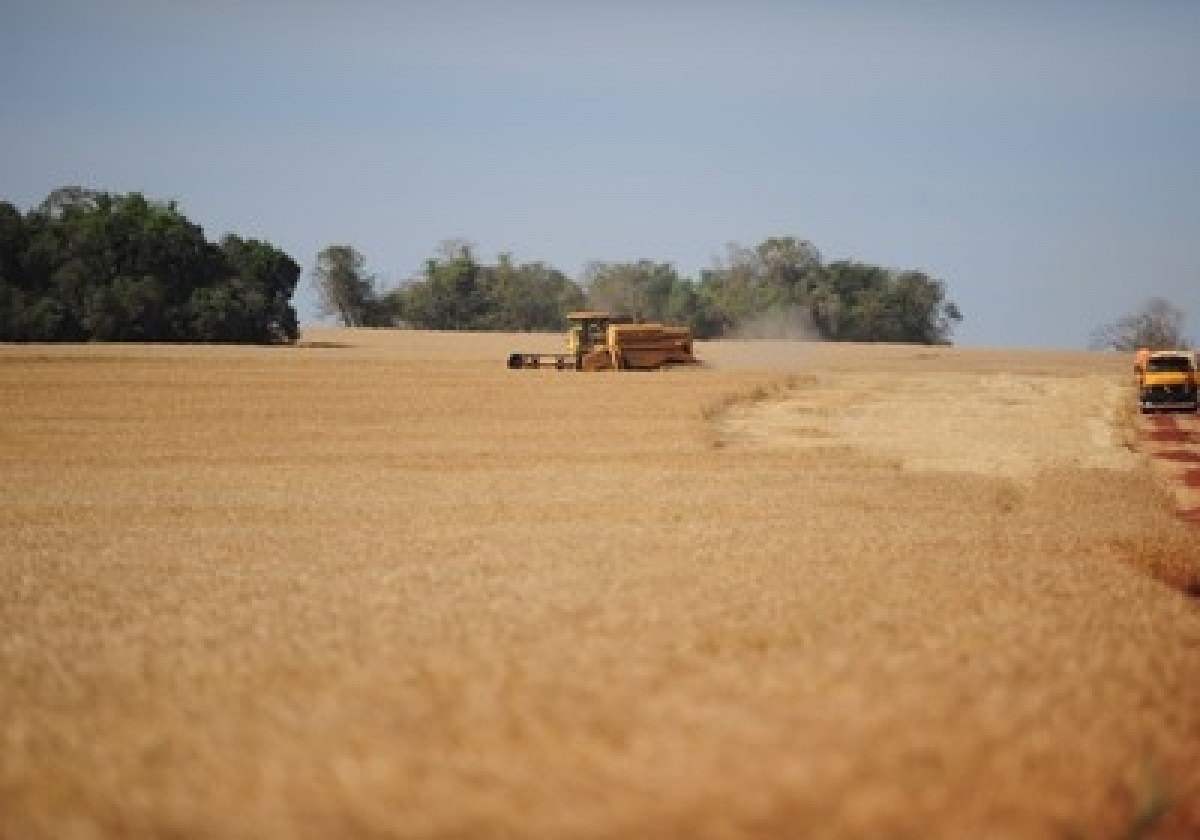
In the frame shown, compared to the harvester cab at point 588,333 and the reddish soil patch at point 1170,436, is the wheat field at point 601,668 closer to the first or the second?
the reddish soil patch at point 1170,436

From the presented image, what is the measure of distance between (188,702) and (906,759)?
1801mm

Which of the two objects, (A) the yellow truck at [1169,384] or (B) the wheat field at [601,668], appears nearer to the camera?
(B) the wheat field at [601,668]

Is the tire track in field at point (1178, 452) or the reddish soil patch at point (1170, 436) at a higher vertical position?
the tire track in field at point (1178, 452)

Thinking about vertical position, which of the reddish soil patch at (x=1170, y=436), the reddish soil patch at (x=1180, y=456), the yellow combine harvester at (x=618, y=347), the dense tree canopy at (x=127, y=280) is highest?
the dense tree canopy at (x=127, y=280)

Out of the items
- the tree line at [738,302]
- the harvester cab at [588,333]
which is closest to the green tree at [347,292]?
the tree line at [738,302]

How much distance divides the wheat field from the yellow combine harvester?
25.6 meters

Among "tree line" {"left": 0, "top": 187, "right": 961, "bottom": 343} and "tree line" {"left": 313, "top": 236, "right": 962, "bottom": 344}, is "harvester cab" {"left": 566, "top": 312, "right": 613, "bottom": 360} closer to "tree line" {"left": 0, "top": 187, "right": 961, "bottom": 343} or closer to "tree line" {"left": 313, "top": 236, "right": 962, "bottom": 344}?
"tree line" {"left": 0, "top": 187, "right": 961, "bottom": 343}

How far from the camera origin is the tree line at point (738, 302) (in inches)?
4481

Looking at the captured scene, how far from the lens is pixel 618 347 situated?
34656 millimetres

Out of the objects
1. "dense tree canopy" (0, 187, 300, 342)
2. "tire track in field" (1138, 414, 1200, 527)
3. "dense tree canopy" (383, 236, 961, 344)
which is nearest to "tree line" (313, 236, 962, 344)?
"dense tree canopy" (383, 236, 961, 344)

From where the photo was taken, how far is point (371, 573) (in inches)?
198

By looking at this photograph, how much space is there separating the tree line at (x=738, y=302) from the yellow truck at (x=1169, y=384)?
8662 cm

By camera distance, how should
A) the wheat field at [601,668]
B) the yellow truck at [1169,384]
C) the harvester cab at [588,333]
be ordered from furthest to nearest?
1. the harvester cab at [588,333]
2. the yellow truck at [1169,384]
3. the wheat field at [601,668]

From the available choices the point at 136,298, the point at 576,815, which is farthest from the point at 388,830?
the point at 136,298
